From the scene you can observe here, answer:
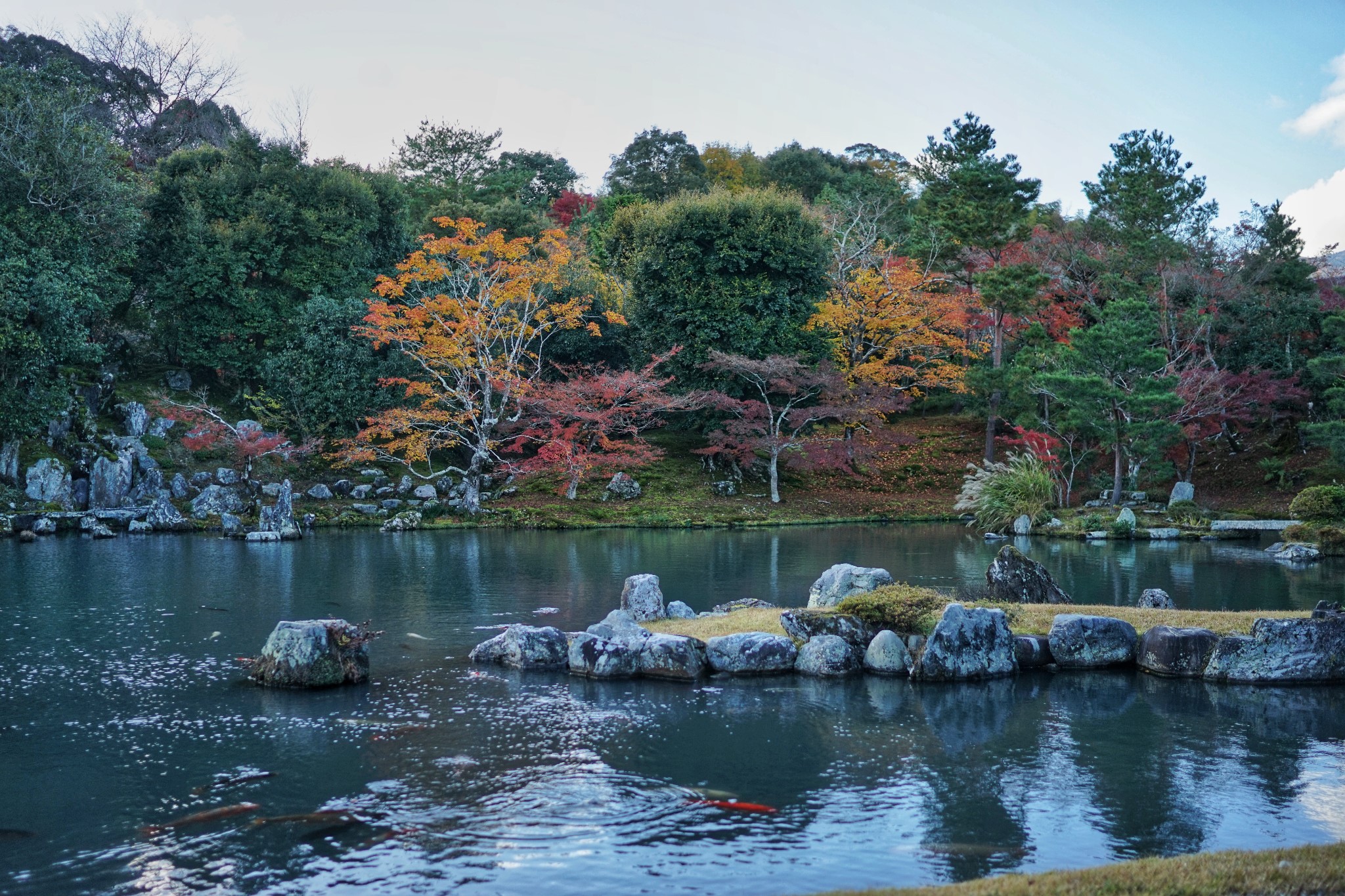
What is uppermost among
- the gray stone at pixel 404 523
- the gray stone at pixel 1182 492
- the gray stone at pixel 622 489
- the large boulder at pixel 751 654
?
the gray stone at pixel 622 489

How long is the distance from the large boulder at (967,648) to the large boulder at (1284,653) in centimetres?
235

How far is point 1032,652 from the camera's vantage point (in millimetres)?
12227

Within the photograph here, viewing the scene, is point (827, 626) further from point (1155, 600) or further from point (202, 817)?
point (202, 817)

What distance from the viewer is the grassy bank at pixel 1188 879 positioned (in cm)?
519

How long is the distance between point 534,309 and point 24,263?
13951mm

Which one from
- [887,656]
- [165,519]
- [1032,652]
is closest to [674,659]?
[887,656]

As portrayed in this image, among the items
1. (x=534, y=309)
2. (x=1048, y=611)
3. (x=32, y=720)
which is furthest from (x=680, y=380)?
(x=32, y=720)

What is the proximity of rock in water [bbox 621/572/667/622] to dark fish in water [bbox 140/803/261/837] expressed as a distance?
24.6ft

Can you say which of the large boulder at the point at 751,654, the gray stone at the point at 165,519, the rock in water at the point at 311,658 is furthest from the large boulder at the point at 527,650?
the gray stone at the point at 165,519

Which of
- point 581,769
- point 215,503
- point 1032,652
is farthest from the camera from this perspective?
point 215,503

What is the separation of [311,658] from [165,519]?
18.1 metres

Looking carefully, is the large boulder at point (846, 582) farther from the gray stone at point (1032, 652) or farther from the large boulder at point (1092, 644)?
the large boulder at point (1092, 644)

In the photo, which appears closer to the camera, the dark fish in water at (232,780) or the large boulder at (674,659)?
the dark fish in water at (232,780)

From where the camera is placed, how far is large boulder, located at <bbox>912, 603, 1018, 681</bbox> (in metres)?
11.6
